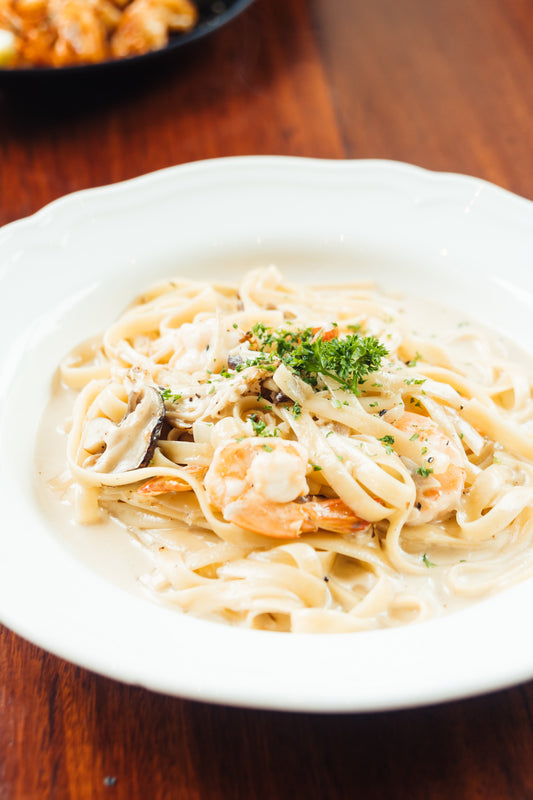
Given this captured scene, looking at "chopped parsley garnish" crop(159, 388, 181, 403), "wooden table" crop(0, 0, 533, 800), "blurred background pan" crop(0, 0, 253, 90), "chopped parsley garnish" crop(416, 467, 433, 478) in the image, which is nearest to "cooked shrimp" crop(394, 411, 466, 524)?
"chopped parsley garnish" crop(416, 467, 433, 478)

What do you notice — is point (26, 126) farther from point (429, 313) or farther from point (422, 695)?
point (422, 695)

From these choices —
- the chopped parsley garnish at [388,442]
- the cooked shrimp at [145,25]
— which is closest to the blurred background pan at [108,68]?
the cooked shrimp at [145,25]

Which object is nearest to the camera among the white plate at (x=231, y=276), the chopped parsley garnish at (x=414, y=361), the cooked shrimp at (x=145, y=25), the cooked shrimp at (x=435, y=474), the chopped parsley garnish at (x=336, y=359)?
the white plate at (x=231, y=276)

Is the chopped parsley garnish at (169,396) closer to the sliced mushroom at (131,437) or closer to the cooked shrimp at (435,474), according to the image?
the sliced mushroom at (131,437)

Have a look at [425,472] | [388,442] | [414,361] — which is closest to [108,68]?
[414,361]

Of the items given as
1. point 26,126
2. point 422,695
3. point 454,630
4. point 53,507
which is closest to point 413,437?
point 454,630
